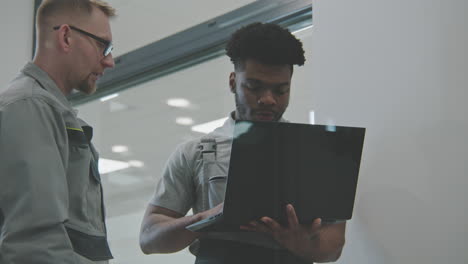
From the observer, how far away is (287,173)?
144 centimetres

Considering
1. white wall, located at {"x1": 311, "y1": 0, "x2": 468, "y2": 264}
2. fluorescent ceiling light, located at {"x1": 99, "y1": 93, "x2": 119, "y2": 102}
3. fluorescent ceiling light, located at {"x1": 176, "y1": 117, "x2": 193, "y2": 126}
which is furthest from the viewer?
fluorescent ceiling light, located at {"x1": 99, "y1": 93, "x2": 119, "y2": 102}

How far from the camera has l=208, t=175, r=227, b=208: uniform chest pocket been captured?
5.54ft

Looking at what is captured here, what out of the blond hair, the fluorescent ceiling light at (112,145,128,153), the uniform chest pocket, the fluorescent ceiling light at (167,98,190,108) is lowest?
the uniform chest pocket

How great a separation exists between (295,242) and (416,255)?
401mm

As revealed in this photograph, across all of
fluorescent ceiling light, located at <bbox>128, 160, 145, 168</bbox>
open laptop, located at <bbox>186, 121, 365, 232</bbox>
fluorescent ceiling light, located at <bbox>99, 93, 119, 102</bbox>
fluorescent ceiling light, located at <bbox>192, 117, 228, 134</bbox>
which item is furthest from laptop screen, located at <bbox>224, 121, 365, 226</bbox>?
fluorescent ceiling light, located at <bbox>99, 93, 119, 102</bbox>

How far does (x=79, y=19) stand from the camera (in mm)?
1583

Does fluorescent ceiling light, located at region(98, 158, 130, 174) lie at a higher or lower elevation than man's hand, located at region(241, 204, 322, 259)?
higher

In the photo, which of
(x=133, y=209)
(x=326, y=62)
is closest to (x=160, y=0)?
(x=133, y=209)

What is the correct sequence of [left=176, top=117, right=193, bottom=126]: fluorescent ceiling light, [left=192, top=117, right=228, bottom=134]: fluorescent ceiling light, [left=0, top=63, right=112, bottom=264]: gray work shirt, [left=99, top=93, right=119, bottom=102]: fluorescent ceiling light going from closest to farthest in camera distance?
[left=0, top=63, right=112, bottom=264]: gray work shirt → [left=192, top=117, right=228, bottom=134]: fluorescent ceiling light → [left=176, top=117, right=193, bottom=126]: fluorescent ceiling light → [left=99, top=93, right=119, bottom=102]: fluorescent ceiling light

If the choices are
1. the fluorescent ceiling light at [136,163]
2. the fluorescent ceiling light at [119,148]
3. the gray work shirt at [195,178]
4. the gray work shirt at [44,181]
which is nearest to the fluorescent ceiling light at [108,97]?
the fluorescent ceiling light at [119,148]

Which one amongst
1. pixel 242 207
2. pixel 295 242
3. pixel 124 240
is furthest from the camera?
pixel 124 240

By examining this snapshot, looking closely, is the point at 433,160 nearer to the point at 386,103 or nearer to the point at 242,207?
the point at 386,103

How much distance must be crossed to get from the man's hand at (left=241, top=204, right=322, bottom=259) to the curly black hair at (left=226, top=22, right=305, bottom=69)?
0.51 meters

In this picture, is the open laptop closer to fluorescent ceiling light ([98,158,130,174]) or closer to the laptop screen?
the laptop screen
